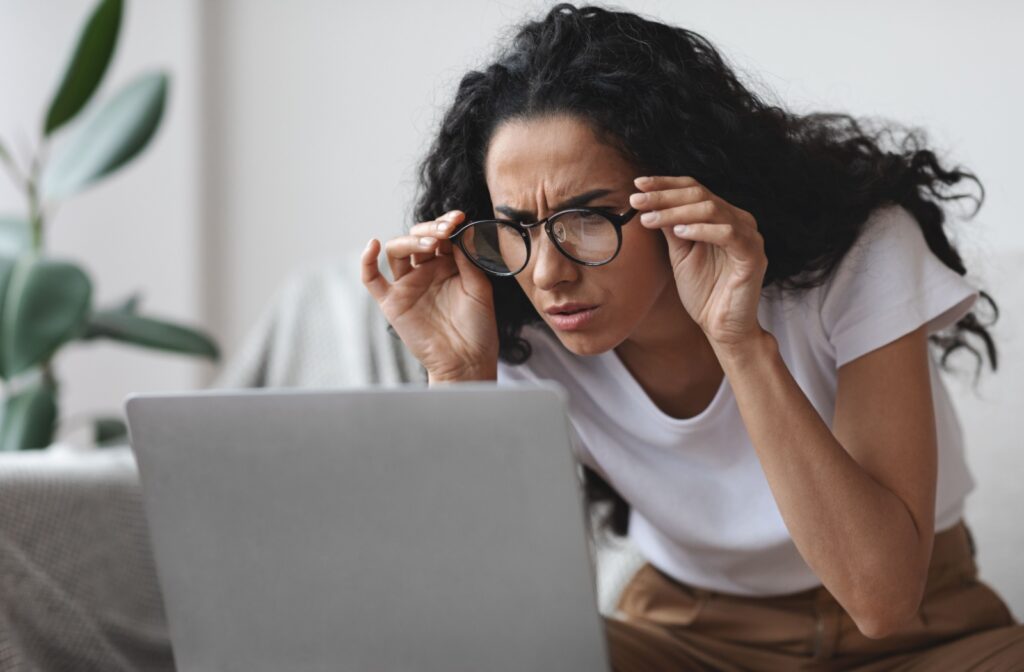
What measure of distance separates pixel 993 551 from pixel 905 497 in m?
0.53

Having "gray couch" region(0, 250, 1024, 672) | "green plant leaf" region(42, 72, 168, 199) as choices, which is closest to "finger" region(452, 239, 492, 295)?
"gray couch" region(0, 250, 1024, 672)

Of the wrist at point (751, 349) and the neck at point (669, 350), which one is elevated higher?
the wrist at point (751, 349)

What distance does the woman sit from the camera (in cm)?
96

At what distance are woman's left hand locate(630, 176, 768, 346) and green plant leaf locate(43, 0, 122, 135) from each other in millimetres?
1307

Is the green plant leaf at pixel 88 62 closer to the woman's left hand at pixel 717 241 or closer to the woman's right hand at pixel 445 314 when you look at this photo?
the woman's right hand at pixel 445 314

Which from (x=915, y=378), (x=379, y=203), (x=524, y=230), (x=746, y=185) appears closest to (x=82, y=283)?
A: (x=379, y=203)

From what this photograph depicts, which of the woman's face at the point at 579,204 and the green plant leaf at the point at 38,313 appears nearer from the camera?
the woman's face at the point at 579,204

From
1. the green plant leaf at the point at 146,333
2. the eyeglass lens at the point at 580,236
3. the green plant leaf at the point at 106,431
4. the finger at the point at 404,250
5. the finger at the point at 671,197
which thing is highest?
the finger at the point at 671,197

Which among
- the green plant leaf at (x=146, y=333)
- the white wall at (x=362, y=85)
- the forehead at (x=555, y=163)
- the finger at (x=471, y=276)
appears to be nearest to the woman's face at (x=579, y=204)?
the forehead at (x=555, y=163)

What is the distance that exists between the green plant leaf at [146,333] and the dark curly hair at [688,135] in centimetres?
91

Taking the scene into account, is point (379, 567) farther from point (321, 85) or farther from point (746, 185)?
point (321, 85)

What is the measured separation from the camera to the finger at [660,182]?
944mm

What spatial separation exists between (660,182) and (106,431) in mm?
1435

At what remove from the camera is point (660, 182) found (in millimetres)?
955
